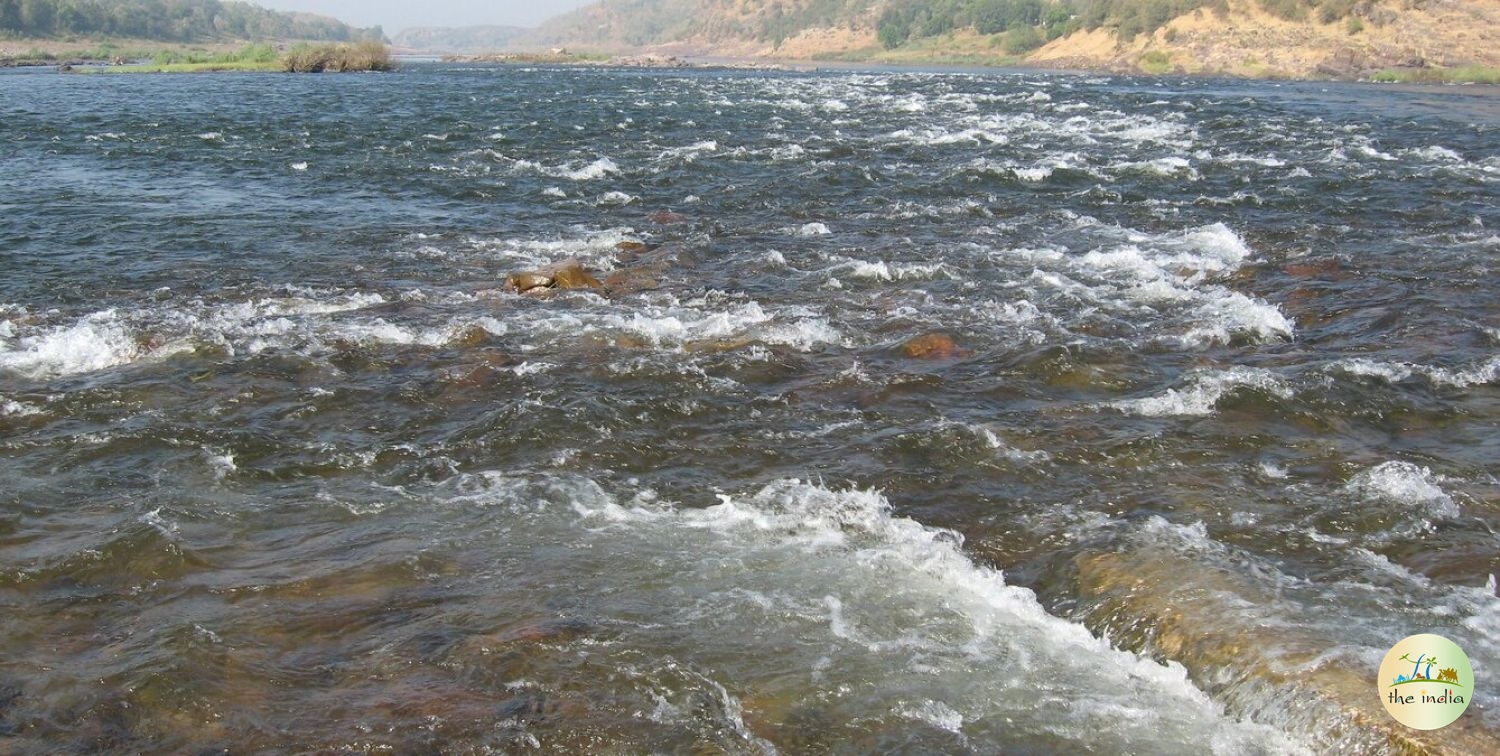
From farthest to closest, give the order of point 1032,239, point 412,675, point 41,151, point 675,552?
point 41,151 → point 1032,239 → point 675,552 → point 412,675

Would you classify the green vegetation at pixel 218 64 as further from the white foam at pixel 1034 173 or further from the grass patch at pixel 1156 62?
the grass patch at pixel 1156 62

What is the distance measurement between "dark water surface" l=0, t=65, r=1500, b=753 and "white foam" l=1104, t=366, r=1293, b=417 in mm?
42

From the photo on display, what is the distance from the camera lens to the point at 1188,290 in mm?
12148

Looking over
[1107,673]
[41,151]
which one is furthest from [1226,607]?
[41,151]

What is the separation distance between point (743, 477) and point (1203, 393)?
166 inches

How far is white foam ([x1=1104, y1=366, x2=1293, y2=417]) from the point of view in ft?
27.7

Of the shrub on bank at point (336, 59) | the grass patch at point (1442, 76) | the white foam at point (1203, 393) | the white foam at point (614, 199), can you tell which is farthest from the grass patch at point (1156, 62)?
the white foam at point (1203, 393)

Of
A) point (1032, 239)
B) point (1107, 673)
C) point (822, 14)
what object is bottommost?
point (1107, 673)

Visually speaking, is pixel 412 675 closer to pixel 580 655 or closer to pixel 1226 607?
pixel 580 655

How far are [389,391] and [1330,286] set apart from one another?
10.8m

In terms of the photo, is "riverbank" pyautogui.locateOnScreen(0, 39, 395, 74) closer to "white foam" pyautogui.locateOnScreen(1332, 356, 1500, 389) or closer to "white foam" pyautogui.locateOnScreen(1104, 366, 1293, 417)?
"white foam" pyautogui.locateOnScreen(1104, 366, 1293, 417)

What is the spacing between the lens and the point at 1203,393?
871 centimetres

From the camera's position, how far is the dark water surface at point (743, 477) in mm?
4879

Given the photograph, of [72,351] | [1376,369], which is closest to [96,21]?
[72,351]
